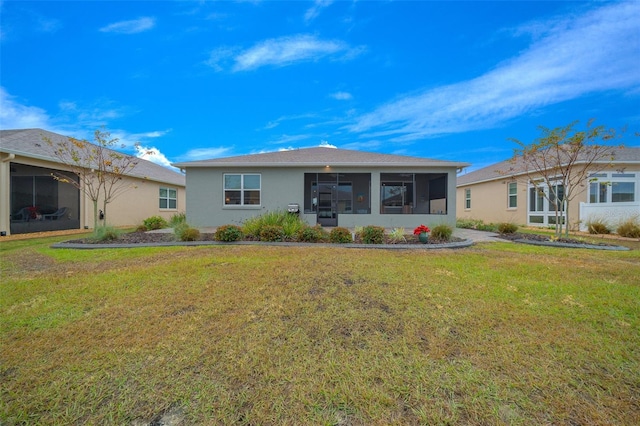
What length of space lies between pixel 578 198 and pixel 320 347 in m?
16.7

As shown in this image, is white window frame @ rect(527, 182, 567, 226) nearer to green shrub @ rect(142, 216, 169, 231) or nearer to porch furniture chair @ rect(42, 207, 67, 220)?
green shrub @ rect(142, 216, 169, 231)

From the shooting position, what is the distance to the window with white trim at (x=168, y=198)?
1866 centimetres

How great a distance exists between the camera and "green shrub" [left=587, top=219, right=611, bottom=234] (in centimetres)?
1152

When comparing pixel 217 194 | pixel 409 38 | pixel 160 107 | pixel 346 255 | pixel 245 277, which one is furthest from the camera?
pixel 160 107

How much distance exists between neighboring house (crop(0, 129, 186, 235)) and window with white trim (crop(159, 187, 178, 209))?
2.26ft

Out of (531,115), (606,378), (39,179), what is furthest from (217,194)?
(531,115)

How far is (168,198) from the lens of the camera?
19.3 m

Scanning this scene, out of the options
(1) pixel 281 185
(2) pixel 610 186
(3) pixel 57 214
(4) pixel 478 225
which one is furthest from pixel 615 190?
(3) pixel 57 214

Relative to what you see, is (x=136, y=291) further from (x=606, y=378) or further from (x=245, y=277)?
(x=606, y=378)

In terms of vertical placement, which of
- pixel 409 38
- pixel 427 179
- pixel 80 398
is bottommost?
pixel 80 398

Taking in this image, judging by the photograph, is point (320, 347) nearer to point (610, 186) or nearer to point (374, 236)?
point (374, 236)

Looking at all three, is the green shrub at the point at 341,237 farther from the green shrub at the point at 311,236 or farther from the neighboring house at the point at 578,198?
the neighboring house at the point at 578,198

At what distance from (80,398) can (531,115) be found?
60.9 ft

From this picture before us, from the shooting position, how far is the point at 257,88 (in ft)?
48.5
